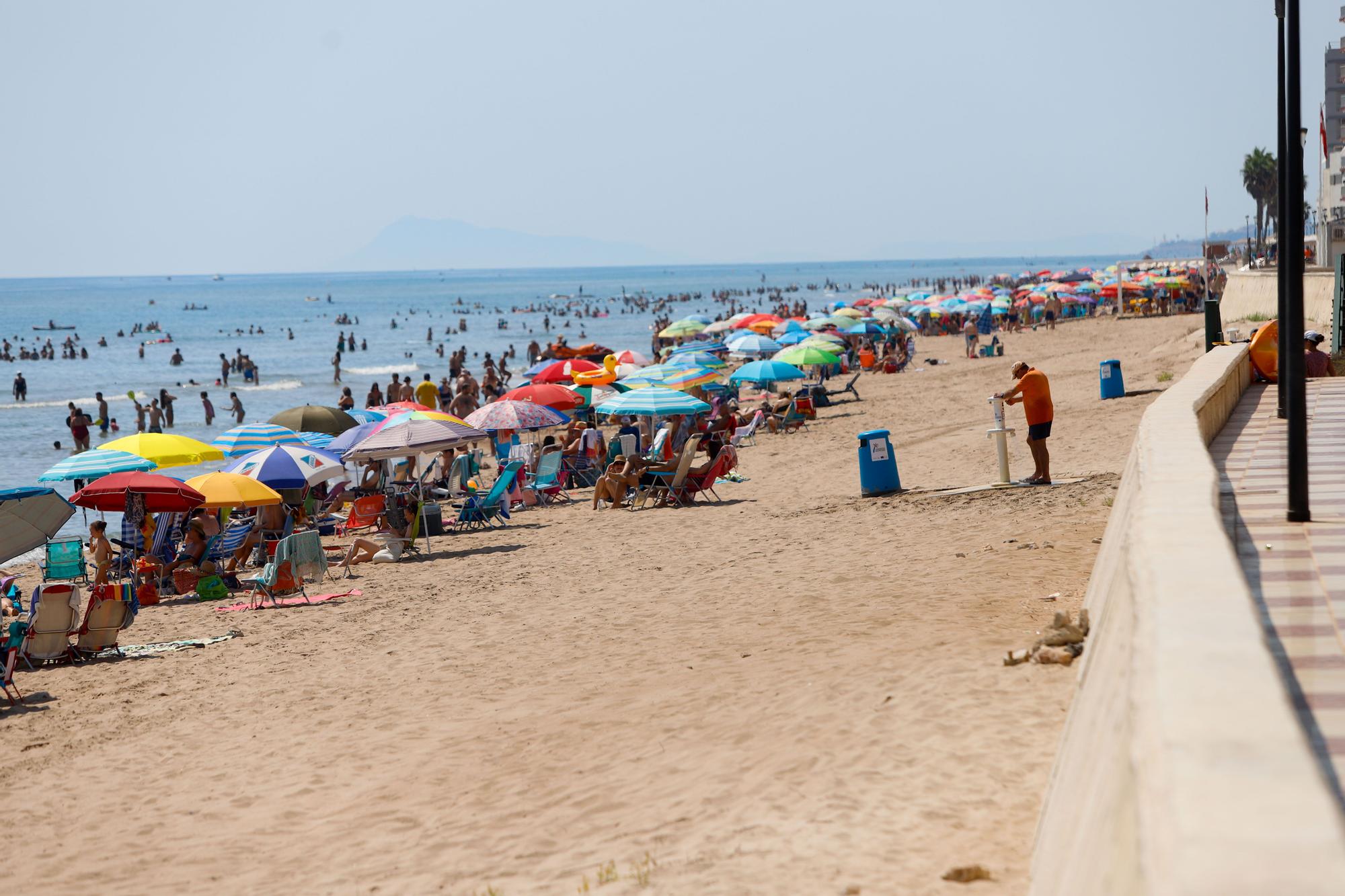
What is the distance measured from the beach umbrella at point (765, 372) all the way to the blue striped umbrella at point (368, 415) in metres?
6.59

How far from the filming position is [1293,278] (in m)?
6.54

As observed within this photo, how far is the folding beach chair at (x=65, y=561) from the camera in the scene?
42.9ft

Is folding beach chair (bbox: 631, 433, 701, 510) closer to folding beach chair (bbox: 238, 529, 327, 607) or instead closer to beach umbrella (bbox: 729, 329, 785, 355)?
folding beach chair (bbox: 238, 529, 327, 607)

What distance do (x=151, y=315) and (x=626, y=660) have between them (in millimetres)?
121374

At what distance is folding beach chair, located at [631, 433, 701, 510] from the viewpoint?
15070mm

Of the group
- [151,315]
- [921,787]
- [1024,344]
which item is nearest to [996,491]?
[921,787]

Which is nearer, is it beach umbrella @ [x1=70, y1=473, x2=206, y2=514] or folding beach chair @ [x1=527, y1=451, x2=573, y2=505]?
beach umbrella @ [x1=70, y1=473, x2=206, y2=514]

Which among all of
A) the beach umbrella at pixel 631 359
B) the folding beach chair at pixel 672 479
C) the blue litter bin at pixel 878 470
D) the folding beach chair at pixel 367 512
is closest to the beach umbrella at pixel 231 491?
the folding beach chair at pixel 367 512

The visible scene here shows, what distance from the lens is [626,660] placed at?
7922 millimetres

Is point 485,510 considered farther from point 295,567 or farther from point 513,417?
point 295,567

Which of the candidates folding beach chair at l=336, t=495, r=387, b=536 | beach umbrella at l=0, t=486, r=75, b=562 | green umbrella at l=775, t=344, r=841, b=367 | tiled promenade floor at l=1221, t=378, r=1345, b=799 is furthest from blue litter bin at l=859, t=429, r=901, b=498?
green umbrella at l=775, t=344, r=841, b=367

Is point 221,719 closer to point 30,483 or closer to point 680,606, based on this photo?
point 680,606

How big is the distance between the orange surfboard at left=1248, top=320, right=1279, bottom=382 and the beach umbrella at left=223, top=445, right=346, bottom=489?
1008cm

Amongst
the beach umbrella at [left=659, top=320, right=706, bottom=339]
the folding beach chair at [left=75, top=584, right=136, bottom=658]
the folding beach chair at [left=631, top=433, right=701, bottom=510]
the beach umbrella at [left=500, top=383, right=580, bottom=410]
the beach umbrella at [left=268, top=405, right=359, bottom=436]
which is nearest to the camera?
the folding beach chair at [left=75, top=584, right=136, bottom=658]
